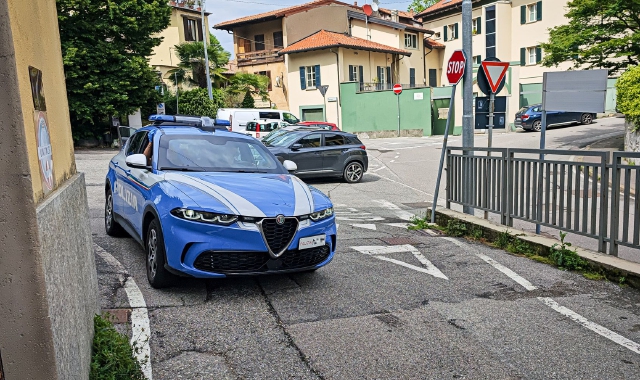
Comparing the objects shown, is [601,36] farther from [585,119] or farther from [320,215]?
[320,215]

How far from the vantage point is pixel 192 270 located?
514 centimetres

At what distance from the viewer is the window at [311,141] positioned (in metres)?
16.4

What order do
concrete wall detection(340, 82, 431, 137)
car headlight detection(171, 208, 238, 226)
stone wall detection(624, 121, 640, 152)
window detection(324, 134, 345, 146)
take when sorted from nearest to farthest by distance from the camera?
car headlight detection(171, 208, 238, 226)
window detection(324, 134, 345, 146)
stone wall detection(624, 121, 640, 152)
concrete wall detection(340, 82, 431, 137)

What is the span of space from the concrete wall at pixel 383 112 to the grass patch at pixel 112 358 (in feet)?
118

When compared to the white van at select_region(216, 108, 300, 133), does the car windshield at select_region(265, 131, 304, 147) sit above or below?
below

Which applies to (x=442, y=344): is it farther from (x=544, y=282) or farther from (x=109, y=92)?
(x=109, y=92)

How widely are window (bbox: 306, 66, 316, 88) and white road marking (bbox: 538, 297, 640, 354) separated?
40.8m

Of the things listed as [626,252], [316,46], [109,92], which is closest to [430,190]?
[626,252]

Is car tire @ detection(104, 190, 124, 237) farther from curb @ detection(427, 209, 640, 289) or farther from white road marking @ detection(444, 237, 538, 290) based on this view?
curb @ detection(427, 209, 640, 289)

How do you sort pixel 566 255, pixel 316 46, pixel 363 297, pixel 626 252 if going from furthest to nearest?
pixel 316 46, pixel 626 252, pixel 566 255, pixel 363 297

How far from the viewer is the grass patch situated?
11.5 ft

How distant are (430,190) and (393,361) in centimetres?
1191

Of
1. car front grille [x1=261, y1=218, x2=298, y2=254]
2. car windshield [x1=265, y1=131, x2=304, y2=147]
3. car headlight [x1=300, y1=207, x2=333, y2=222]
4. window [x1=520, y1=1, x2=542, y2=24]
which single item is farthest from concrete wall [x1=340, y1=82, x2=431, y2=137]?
car front grille [x1=261, y1=218, x2=298, y2=254]

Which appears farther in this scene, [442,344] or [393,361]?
[442,344]
